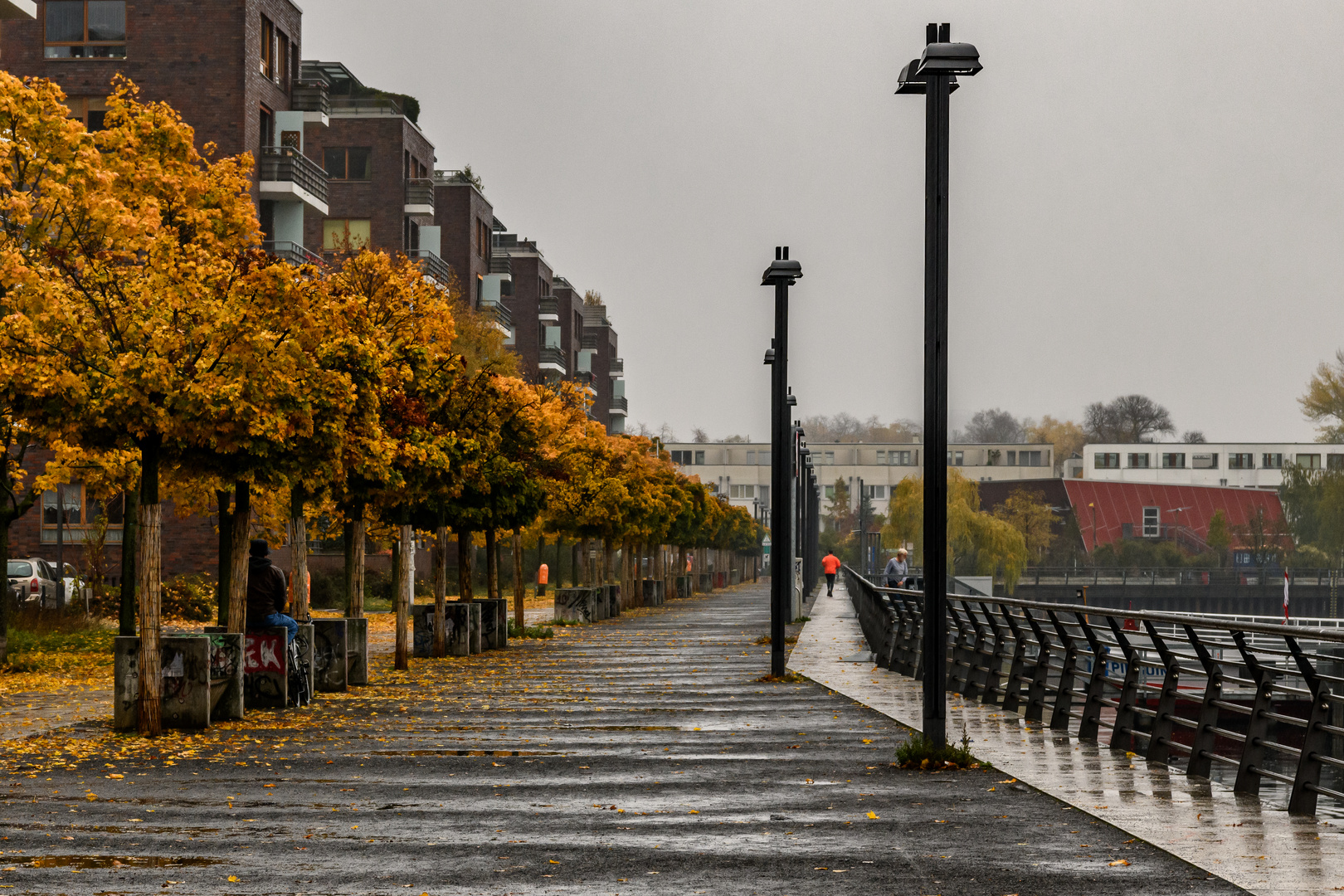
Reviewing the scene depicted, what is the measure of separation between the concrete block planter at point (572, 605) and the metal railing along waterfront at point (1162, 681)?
2059 cm

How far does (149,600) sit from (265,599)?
9.68 ft

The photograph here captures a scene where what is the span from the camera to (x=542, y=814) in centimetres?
1009

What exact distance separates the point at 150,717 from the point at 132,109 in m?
15.2

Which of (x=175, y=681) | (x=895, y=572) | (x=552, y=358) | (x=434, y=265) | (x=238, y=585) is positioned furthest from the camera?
(x=552, y=358)

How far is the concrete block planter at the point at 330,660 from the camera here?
20.0 m

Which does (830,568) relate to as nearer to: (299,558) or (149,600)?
(299,558)

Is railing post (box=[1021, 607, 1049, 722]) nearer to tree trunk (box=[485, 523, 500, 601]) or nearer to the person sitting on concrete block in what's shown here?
the person sitting on concrete block

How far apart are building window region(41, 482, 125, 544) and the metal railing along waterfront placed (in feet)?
107

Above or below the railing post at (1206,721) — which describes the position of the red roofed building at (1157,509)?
above

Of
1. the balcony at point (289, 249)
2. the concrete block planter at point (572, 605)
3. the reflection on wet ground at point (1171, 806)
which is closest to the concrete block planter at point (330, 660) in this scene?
the reflection on wet ground at point (1171, 806)

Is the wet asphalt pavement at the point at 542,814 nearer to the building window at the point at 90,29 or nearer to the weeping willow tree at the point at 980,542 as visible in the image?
the building window at the point at 90,29

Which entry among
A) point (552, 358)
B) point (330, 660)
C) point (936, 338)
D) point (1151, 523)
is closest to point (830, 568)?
point (552, 358)

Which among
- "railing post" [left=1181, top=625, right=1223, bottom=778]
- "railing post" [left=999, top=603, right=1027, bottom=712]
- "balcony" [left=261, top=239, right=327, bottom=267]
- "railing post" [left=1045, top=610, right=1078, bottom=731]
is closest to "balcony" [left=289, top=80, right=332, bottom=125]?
"balcony" [left=261, top=239, right=327, bottom=267]

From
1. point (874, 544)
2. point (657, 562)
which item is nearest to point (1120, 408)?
point (874, 544)
